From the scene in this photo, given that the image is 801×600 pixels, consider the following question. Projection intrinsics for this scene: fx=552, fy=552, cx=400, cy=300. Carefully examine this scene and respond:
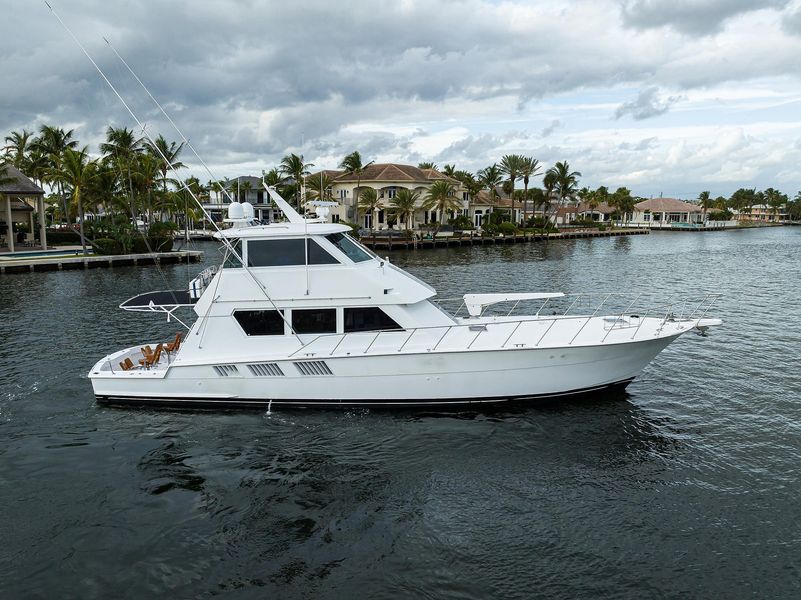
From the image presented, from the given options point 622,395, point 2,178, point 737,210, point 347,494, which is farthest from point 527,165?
point 737,210

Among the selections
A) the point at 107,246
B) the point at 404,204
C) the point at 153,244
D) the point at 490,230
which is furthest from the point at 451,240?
the point at 107,246

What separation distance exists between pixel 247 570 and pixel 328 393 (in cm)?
507

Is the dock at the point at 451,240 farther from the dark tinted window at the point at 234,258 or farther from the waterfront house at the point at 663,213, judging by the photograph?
the waterfront house at the point at 663,213

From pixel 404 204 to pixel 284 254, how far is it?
189 ft

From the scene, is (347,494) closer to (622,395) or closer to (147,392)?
(147,392)

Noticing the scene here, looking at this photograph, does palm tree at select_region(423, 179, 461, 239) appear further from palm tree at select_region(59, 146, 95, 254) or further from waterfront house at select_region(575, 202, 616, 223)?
waterfront house at select_region(575, 202, 616, 223)

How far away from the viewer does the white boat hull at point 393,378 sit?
12422 mm

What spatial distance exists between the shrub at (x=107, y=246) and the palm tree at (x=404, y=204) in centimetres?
3333

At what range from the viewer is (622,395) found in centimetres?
1445

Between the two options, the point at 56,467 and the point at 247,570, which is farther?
the point at 56,467

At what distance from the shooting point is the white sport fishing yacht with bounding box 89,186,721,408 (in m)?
12.6

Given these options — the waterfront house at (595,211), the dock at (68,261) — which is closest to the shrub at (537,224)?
the waterfront house at (595,211)

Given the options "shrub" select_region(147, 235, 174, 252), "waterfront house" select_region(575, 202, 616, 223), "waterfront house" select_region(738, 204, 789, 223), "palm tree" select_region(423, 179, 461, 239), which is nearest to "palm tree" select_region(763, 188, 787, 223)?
"waterfront house" select_region(738, 204, 789, 223)

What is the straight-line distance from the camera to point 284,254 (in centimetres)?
1293
